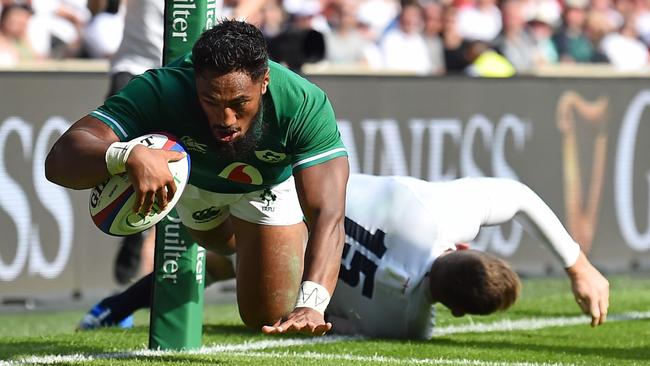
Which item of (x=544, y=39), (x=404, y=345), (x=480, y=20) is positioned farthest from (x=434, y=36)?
(x=404, y=345)

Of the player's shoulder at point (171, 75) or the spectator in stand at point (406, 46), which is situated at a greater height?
the player's shoulder at point (171, 75)

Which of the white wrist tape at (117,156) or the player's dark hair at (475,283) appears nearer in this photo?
the white wrist tape at (117,156)

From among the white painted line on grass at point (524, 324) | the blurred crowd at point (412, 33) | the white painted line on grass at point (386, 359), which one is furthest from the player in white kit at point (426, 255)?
the blurred crowd at point (412, 33)

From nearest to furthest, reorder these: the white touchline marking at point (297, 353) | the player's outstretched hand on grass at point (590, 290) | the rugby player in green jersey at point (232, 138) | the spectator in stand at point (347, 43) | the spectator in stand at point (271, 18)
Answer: the rugby player in green jersey at point (232, 138)
the white touchline marking at point (297, 353)
the player's outstretched hand on grass at point (590, 290)
the spectator in stand at point (271, 18)
the spectator in stand at point (347, 43)

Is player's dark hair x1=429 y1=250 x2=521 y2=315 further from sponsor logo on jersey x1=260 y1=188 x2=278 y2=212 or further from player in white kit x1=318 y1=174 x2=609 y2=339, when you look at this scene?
sponsor logo on jersey x1=260 y1=188 x2=278 y2=212

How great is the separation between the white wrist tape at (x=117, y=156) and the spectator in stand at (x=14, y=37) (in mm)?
7026

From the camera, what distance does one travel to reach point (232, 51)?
542cm

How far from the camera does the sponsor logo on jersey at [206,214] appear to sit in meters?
6.70

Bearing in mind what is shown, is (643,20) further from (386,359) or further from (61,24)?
(386,359)

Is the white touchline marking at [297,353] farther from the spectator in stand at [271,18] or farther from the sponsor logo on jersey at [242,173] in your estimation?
the spectator in stand at [271,18]

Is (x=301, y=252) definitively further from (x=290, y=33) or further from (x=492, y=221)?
(x=290, y=33)

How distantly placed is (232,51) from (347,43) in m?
9.40

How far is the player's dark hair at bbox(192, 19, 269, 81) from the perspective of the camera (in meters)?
5.41

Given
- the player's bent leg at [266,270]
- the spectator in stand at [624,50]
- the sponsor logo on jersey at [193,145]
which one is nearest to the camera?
the sponsor logo on jersey at [193,145]
